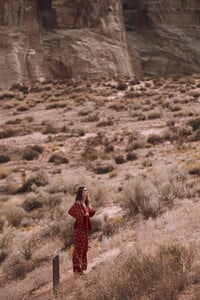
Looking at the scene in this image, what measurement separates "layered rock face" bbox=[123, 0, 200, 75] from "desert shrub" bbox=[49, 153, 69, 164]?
37.6m

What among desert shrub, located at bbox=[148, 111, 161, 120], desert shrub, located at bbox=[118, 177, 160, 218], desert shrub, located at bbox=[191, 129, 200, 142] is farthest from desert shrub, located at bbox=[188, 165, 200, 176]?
desert shrub, located at bbox=[148, 111, 161, 120]

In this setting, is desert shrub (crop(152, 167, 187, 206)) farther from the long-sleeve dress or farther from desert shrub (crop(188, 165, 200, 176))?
the long-sleeve dress

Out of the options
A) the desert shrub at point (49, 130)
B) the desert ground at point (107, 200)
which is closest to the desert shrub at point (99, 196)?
the desert ground at point (107, 200)

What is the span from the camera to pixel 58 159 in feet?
56.0

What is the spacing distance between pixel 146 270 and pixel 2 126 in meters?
20.5

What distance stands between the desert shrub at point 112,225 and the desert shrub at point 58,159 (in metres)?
7.43

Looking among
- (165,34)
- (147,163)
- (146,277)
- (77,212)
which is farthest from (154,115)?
(165,34)

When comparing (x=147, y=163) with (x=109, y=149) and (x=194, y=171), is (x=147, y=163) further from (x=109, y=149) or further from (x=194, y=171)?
(x=109, y=149)

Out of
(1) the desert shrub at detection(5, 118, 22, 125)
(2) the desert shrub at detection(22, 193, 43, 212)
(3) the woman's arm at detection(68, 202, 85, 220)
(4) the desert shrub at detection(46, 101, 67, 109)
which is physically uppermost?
(3) the woman's arm at detection(68, 202, 85, 220)

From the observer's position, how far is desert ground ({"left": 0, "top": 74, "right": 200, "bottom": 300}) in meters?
5.99

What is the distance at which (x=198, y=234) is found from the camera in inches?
281

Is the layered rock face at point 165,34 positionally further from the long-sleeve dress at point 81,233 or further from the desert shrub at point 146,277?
the desert shrub at point 146,277

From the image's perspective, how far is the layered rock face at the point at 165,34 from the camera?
53781 mm

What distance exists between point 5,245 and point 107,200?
290cm
